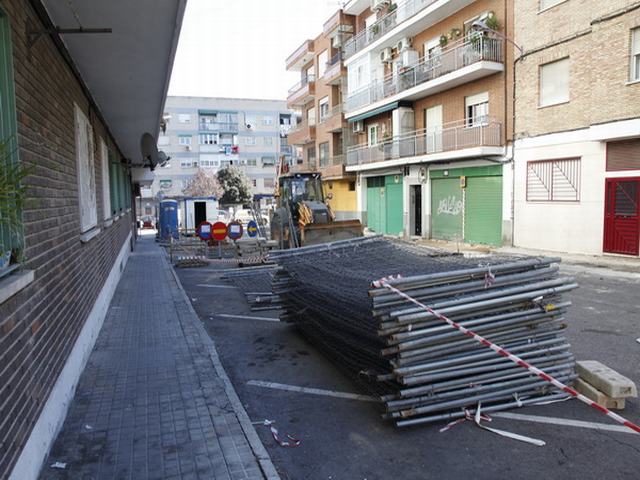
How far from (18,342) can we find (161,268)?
1190 cm

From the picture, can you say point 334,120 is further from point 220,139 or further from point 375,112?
point 220,139

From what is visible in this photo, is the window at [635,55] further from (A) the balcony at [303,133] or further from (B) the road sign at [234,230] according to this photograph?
(A) the balcony at [303,133]

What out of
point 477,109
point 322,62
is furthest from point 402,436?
point 322,62

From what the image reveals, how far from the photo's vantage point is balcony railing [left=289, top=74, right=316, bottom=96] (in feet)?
126

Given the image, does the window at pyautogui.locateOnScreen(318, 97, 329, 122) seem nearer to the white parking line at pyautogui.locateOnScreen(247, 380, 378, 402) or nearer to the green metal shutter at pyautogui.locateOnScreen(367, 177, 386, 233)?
the green metal shutter at pyautogui.locateOnScreen(367, 177, 386, 233)

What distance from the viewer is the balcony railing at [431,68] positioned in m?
20.0

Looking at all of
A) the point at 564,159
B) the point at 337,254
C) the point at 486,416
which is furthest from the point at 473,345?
the point at 564,159

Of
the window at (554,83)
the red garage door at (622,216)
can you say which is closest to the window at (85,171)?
the red garage door at (622,216)

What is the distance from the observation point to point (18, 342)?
3.08 meters

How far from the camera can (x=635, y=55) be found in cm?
1445

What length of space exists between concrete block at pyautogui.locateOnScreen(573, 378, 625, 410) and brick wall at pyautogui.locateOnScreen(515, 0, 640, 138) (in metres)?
12.4

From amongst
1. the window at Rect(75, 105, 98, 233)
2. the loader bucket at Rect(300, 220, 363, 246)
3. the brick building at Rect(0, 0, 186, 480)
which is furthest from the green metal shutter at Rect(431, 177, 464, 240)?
the brick building at Rect(0, 0, 186, 480)

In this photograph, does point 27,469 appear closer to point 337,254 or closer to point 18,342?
point 18,342

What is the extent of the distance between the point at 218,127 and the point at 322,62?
111ft
